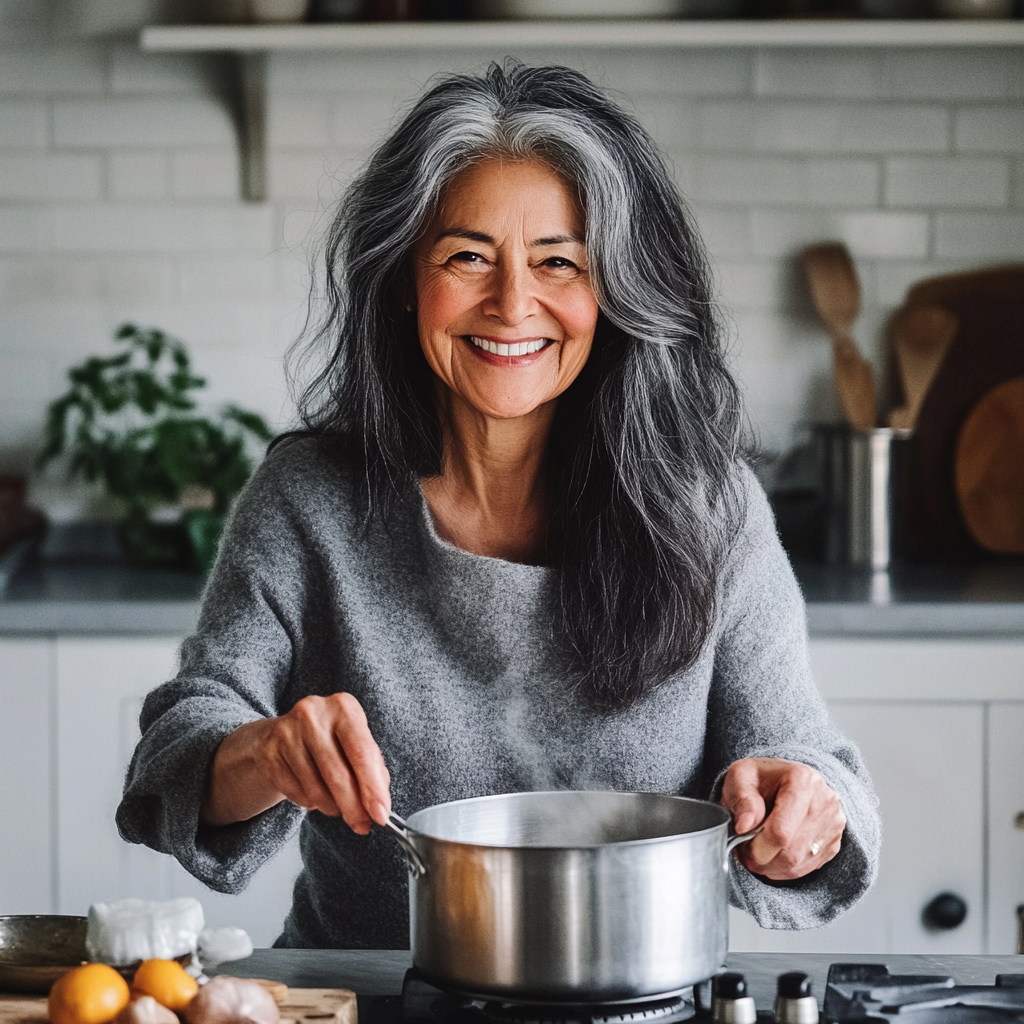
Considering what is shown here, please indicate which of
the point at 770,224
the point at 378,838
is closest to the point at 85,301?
the point at 770,224

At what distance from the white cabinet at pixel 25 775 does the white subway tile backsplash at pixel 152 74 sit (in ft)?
3.79

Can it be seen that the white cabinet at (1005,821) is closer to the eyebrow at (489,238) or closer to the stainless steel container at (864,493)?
the stainless steel container at (864,493)

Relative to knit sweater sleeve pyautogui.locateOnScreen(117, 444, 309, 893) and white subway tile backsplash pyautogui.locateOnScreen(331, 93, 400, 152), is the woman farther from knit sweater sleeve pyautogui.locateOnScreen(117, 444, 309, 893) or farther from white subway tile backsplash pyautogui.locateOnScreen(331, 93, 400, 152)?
white subway tile backsplash pyautogui.locateOnScreen(331, 93, 400, 152)

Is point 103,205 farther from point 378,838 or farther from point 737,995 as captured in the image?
point 737,995

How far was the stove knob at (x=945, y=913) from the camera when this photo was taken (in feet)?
7.23

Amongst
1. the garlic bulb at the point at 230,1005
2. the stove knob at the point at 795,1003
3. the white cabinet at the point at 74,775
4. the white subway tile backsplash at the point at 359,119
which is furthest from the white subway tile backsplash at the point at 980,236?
the garlic bulb at the point at 230,1005

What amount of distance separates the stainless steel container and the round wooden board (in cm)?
14

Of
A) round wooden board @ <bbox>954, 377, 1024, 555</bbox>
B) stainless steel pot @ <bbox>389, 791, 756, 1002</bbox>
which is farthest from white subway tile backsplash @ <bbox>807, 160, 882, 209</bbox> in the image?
stainless steel pot @ <bbox>389, 791, 756, 1002</bbox>

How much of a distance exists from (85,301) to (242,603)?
1.62m

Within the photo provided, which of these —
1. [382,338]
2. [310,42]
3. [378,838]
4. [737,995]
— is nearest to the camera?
[737,995]

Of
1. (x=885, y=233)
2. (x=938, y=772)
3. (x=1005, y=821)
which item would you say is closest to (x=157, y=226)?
(x=885, y=233)

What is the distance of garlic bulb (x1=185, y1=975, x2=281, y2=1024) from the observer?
85 cm

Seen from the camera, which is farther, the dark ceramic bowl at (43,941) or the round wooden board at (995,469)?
the round wooden board at (995,469)

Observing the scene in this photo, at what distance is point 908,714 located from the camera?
7.27ft
